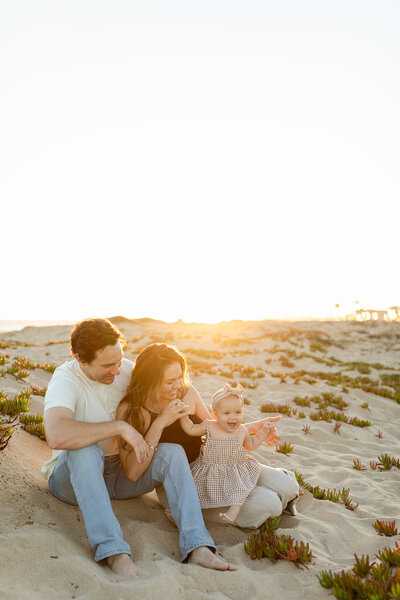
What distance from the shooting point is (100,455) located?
13.9ft

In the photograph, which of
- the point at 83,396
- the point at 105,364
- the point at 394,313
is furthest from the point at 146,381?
the point at 394,313

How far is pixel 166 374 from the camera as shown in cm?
461

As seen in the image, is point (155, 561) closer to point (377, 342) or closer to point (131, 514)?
point (131, 514)

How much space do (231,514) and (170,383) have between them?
1.53 meters

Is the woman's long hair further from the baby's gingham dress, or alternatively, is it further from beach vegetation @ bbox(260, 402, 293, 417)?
beach vegetation @ bbox(260, 402, 293, 417)

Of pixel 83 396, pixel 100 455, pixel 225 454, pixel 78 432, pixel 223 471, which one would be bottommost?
pixel 223 471

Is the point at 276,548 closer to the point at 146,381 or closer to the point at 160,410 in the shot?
the point at 160,410

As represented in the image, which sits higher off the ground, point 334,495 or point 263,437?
point 263,437

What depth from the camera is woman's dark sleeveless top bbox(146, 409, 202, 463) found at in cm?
497

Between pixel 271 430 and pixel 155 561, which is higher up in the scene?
pixel 271 430

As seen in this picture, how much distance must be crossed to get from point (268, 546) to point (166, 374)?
1.95m

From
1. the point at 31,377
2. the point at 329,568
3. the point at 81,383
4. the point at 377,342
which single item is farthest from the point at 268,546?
the point at 377,342

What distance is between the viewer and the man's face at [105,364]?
4.31 meters

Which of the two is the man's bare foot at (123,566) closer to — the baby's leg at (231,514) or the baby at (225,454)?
the baby's leg at (231,514)
